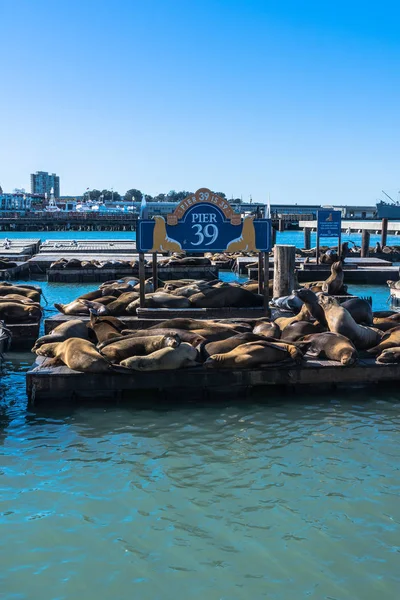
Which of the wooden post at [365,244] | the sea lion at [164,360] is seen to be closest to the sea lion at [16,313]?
the sea lion at [164,360]

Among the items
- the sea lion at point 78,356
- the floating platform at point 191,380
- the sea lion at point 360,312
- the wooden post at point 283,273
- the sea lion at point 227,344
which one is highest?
the wooden post at point 283,273

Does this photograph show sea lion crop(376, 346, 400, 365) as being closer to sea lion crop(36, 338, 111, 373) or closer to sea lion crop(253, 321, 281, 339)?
sea lion crop(253, 321, 281, 339)

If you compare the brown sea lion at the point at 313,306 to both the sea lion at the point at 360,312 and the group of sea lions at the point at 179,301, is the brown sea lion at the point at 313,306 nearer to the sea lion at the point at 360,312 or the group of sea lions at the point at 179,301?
the sea lion at the point at 360,312

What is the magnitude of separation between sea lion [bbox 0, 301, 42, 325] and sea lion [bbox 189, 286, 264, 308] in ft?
9.48

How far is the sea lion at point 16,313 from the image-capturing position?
11.5m

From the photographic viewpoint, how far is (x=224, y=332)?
8781 millimetres

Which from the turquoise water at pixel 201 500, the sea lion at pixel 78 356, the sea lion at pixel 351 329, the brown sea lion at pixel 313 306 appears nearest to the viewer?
the turquoise water at pixel 201 500

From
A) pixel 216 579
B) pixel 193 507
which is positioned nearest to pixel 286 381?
pixel 193 507

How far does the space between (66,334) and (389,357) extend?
4.44 meters

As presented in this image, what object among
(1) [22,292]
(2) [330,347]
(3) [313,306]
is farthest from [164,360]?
(1) [22,292]

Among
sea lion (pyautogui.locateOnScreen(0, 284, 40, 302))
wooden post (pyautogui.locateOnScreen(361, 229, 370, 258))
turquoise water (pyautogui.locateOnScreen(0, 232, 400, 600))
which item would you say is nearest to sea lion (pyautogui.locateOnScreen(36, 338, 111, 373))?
turquoise water (pyautogui.locateOnScreen(0, 232, 400, 600))

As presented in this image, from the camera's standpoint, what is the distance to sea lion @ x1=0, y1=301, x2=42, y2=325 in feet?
37.8

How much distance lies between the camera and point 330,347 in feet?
27.5

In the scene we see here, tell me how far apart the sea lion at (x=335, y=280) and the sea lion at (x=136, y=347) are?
20.1 ft
